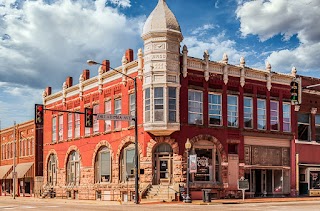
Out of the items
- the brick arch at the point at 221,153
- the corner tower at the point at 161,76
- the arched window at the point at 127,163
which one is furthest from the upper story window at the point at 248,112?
the arched window at the point at 127,163

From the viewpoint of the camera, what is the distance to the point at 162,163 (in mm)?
43969

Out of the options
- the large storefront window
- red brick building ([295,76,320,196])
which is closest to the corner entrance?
red brick building ([295,76,320,196])

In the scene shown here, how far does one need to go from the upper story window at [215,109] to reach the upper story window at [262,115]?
15.7ft

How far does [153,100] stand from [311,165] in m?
19.6

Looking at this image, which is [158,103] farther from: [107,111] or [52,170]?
[52,170]

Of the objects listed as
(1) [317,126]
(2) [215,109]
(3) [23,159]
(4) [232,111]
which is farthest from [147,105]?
(3) [23,159]

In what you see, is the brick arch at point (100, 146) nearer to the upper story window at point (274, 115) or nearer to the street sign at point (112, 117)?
the street sign at point (112, 117)

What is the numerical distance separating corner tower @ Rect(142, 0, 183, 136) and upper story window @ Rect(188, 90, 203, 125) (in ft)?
5.83

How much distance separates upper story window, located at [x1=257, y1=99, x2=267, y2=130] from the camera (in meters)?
49.5

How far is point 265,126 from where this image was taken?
1960 inches

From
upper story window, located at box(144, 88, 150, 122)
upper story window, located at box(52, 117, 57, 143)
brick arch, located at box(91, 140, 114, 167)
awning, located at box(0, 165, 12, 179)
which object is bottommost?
awning, located at box(0, 165, 12, 179)

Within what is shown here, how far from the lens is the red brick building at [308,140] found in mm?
52250

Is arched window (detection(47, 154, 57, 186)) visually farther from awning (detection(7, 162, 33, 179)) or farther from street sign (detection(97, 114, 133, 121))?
street sign (detection(97, 114, 133, 121))

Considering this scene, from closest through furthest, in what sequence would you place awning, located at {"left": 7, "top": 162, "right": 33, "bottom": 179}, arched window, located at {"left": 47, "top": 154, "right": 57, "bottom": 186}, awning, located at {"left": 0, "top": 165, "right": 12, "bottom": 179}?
arched window, located at {"left": 47, "top": 154, "right": 57, "bottom": 186}, awning, located at {"left": 7, "top": 162, "right": 33, "bottom": 179}, awning, located at {"left": 0, "top": 165, "right": 12, "bottom": 179}
